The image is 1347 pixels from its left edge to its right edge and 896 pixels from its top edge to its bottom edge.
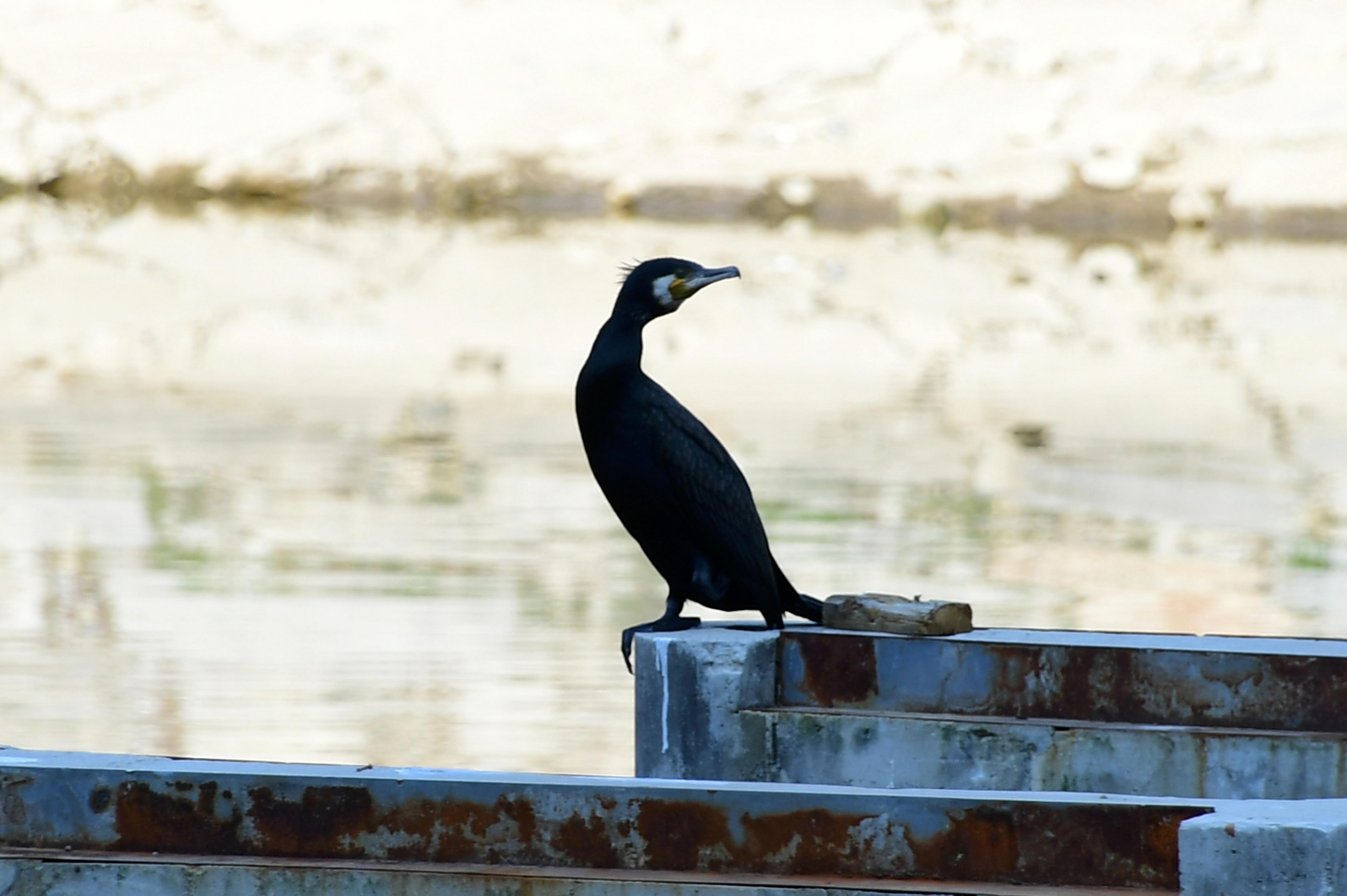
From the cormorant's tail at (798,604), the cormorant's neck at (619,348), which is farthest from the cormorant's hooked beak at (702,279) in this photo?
the cormorant's tail at (798,604)

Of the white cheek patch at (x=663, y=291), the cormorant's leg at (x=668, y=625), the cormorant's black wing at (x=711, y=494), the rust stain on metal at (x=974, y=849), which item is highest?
the white cheek patch at (x=663, y=291)

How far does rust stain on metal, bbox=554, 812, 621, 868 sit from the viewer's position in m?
3.88

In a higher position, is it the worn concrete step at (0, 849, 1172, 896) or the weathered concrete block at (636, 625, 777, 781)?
the weathered concrete block at (636, 625, 777, 781)

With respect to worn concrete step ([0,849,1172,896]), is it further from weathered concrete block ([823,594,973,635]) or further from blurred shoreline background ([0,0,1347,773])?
blurred shoreline background ([0,0,1347,773])

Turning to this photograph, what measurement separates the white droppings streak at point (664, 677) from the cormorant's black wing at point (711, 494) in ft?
0.84

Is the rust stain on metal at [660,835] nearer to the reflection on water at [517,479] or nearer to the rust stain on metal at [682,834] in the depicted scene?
the rust stain on metal at [682,834]

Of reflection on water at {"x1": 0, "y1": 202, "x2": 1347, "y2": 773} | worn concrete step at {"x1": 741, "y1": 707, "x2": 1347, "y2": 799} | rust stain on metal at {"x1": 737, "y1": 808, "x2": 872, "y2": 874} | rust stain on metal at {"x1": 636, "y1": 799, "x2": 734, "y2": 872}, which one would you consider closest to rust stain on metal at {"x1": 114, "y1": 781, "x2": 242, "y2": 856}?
rust stain on metal at {"x1": 636, "y1": 799, "x2": 734, "y2": 872}

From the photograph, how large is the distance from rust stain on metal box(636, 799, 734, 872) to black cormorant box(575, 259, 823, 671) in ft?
3.96

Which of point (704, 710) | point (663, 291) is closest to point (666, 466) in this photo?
point (663, 291)

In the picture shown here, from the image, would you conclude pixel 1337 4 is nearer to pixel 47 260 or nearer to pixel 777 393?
pixel 47 260

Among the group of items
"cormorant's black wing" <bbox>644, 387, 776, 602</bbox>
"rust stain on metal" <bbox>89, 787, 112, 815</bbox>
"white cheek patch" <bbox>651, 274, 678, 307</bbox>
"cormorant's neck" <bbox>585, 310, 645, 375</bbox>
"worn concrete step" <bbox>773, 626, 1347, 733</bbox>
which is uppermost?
"white cheek patch" <bbox>651, 274, 678, 307</bbox>

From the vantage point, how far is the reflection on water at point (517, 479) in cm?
671

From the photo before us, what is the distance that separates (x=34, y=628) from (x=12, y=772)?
11.5ft

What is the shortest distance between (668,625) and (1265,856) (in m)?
1.87
